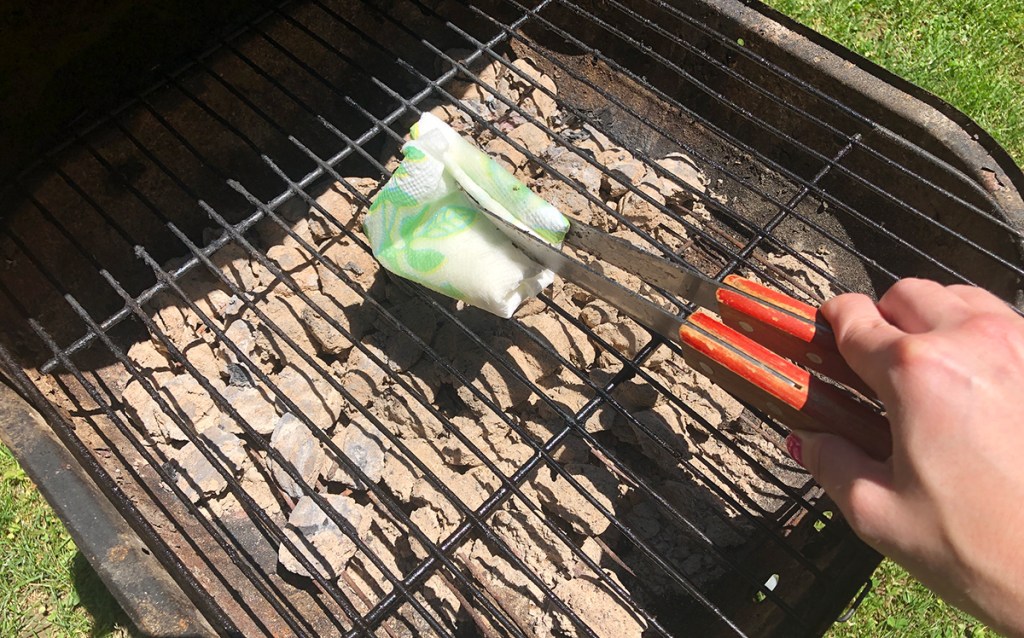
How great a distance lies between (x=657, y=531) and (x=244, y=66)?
162 cm

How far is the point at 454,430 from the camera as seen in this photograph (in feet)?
5.24

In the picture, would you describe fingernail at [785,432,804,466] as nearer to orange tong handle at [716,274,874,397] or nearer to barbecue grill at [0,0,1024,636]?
orange tong handle at [716,274,874,397]

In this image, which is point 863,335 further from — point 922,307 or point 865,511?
point 865,511

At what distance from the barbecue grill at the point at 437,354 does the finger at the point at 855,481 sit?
0.35 meters

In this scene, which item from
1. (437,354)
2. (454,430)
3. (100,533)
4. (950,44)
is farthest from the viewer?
(950,44)

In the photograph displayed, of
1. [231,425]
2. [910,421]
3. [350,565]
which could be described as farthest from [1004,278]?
[231,425]

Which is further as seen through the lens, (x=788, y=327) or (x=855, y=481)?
(x=788, y=327)

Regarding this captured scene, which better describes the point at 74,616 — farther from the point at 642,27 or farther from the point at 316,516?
the point at 642,27

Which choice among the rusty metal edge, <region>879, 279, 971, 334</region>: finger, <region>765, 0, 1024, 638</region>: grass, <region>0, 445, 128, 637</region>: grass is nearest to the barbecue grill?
the rusty metal edge

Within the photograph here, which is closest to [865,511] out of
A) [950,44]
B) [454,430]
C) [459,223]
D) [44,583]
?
[454,430]

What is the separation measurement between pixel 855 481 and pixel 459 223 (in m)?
0.90

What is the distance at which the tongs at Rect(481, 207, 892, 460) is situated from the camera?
1.22 metres

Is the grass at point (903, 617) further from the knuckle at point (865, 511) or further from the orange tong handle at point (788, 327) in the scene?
the knuckle at point (865, 511)

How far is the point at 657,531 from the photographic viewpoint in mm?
1712
